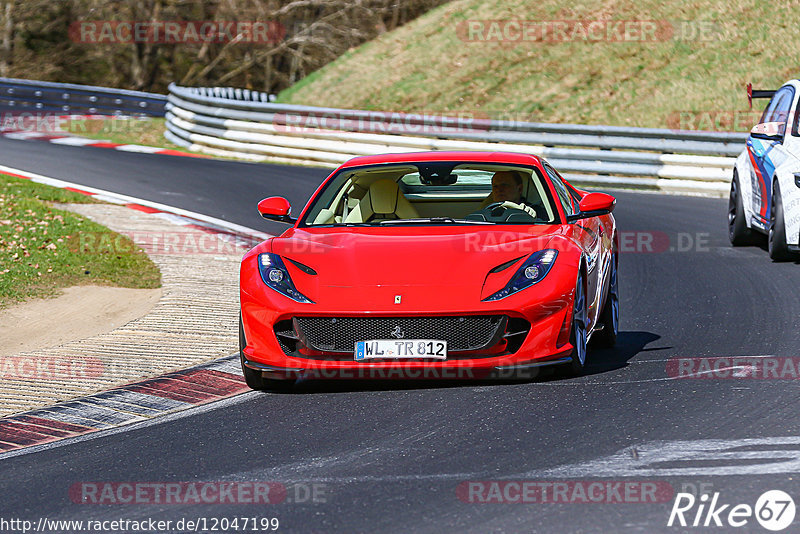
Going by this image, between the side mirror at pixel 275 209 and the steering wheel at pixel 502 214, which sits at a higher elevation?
the steering wheel at pixel 502 214

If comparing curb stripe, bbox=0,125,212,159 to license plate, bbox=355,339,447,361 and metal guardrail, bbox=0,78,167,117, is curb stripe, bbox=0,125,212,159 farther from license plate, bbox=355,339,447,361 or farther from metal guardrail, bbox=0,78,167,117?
license plate, bbox=355,339,447,361

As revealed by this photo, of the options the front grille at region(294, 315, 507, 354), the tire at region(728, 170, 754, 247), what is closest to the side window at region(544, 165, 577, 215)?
the front grille at region(294, 315, 507, 354)

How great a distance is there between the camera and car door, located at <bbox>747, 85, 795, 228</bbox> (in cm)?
1192

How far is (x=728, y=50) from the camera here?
1102 inches

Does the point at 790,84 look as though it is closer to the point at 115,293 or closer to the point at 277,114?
the point at 115,293

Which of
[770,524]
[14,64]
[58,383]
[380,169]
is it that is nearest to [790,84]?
[380,169]

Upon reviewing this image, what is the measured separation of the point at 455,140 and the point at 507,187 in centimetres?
1357

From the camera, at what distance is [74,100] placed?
1246 inches

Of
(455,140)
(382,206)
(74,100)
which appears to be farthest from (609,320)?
(74,100)

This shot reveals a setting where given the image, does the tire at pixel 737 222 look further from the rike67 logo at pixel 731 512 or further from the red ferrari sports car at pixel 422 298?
the rike67 logo at pixel 731 512

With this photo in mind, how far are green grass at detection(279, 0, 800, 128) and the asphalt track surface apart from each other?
18.5 meters

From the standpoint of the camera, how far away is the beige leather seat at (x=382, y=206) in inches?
325

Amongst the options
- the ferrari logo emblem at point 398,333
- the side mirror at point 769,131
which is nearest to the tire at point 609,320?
the ferrari logo emblem at point 398,333

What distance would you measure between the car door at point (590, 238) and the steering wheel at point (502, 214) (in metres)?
Result: 0.28
